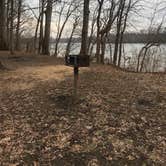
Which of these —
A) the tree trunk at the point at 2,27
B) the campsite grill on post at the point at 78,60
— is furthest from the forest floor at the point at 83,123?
the tree trunk at the point at 2,27

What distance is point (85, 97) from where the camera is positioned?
5941 millimetres

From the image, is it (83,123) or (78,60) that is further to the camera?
(78,60)

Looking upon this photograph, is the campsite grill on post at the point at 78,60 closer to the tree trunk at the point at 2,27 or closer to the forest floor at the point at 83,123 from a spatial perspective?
the forest floor at the point at 83,123

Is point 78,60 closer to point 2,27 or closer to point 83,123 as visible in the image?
point 83,123

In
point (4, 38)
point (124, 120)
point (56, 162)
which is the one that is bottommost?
point (56, 162)

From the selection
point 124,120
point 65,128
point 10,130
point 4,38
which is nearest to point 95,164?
point 65,128

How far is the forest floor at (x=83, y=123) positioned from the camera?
157 inches

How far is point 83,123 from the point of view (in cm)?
486

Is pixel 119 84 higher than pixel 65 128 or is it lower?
higher

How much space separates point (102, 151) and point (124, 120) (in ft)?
3.51

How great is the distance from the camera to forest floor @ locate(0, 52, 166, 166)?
399cm

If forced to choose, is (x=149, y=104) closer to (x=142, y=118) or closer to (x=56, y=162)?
(x=142, y=118)

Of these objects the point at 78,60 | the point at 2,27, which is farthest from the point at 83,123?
the point at 2,27

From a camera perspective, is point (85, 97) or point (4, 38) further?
point (4, 38)
